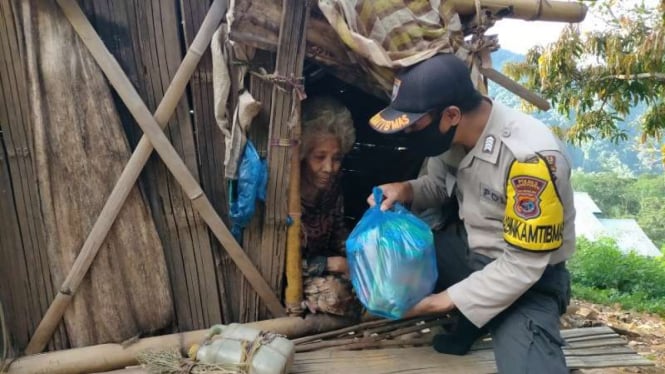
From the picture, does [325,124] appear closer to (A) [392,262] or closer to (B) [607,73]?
(A) [392,262]

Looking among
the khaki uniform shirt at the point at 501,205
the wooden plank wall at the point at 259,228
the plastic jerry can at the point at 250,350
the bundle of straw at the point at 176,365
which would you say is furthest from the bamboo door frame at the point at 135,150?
the khaki uniform shirt at the point at 501,205

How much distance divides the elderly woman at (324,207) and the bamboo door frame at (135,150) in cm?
80

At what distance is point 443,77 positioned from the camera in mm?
2314

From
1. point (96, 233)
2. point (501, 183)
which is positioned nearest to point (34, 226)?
point (96, 233)

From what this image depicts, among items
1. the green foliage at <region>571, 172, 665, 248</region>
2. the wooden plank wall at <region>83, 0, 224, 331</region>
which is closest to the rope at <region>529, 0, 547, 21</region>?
the wooden plank wall at <region>83, 0, 224, 331</region>

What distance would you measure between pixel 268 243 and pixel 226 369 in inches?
27.9

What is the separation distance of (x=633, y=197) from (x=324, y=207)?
98.3 ft

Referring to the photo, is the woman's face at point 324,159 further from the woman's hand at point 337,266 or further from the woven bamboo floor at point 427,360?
the woven bamboo floor at point 427,360

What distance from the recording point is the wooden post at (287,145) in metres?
2.56

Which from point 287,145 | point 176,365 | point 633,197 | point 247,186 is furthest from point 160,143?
point 633,197

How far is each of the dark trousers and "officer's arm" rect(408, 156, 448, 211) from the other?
47 centimetres

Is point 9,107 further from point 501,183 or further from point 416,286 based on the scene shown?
point 501,183

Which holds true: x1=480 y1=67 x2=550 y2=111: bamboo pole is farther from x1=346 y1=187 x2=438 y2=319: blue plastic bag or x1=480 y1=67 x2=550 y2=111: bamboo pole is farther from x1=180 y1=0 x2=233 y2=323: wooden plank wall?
x1=180 y1=0 x2=233 y2=323: wooden plank wall

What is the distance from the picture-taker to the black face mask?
2.45 meters
